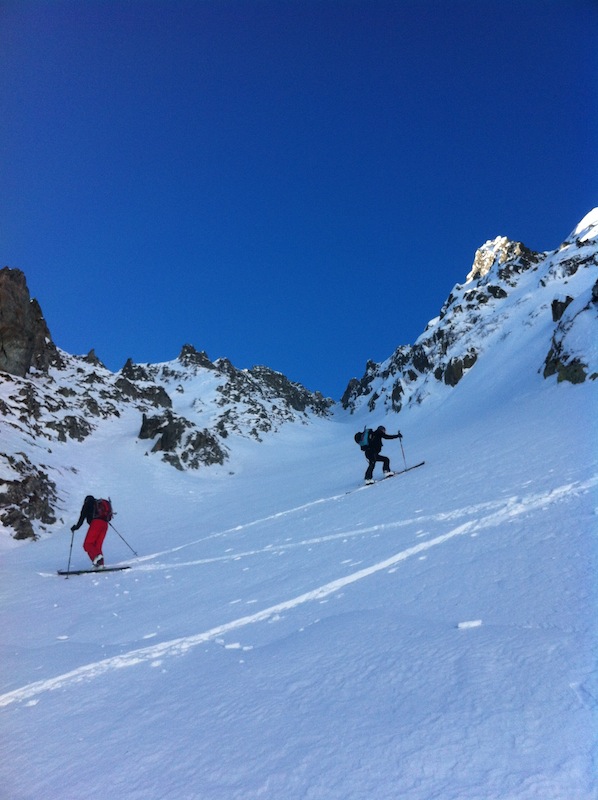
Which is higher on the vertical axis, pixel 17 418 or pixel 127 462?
pixel 17 418

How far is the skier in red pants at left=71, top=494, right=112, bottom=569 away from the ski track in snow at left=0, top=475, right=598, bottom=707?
6706 mm

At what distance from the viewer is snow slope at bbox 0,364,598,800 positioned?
217 centimetres

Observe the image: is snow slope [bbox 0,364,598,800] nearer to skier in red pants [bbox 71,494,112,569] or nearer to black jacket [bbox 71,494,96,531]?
Answer: skier in red pants [bbox 71,494,112,569]

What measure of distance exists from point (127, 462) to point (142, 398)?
26.0m

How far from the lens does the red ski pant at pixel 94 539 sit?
10734 millimetres

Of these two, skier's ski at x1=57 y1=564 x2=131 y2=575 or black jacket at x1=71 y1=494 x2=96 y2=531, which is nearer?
skier's ski at x1=57 y1=564 x2=131 y2=575

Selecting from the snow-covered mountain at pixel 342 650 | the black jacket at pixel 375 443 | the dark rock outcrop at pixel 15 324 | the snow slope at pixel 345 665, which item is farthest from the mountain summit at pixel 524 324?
the dark rock outcrop at pixel 15 324

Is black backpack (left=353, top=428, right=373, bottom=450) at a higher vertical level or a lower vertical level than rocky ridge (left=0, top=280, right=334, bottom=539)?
lower

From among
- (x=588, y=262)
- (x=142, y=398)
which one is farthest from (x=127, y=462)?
(x=588, y=262)

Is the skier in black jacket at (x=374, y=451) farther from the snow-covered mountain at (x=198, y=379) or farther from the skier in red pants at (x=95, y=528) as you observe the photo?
the snow-covered mountain at (x=198, y=379)

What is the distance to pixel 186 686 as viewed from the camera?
11.9ft

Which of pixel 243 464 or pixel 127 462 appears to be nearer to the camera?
pixel 127 462

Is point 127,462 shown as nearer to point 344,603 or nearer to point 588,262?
point 344,603

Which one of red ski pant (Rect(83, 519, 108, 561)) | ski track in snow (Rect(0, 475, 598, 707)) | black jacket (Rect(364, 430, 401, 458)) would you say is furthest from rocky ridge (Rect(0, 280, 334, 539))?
ski track in snow (Rect(0, 475, 598, 707))
